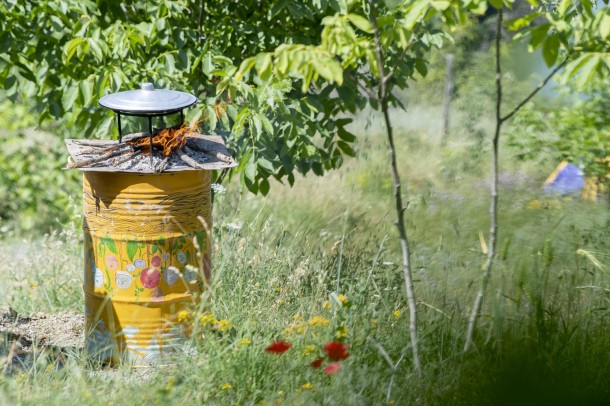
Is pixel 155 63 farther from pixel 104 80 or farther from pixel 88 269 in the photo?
pixel 88 269

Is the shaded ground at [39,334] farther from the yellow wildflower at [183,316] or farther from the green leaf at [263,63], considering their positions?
the green leaf at [263,63]

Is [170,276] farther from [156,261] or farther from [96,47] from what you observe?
[96,47]

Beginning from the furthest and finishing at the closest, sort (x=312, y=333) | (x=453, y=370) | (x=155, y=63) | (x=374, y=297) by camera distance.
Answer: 1. (x=155, y=63)
2. (x=374, y=297)
3. (x=312, y=333)
4. (x=453, y=370)

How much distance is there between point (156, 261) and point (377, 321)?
111cm

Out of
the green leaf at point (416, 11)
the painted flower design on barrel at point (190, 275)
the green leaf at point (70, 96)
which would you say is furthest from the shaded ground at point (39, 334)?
the green leaf at point (416, 11)

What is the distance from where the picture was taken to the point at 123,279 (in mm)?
4035

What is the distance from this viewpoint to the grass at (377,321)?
128 inches

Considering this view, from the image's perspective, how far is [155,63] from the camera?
4781mm

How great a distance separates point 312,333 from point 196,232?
2.75 feet

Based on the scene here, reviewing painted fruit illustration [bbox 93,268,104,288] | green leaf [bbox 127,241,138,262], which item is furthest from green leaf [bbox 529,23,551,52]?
painted fruit illustration [bbox 93,268,104,288]

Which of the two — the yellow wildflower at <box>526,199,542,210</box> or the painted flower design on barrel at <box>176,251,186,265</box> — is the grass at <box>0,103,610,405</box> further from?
the painted flower design on barrel at <box>176,251,186,265</box>

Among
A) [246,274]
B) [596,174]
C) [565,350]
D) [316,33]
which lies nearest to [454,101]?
[596,174]

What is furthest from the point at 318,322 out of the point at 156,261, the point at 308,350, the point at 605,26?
the point at 605,26

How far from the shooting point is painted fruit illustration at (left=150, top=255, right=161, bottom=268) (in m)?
4.01
